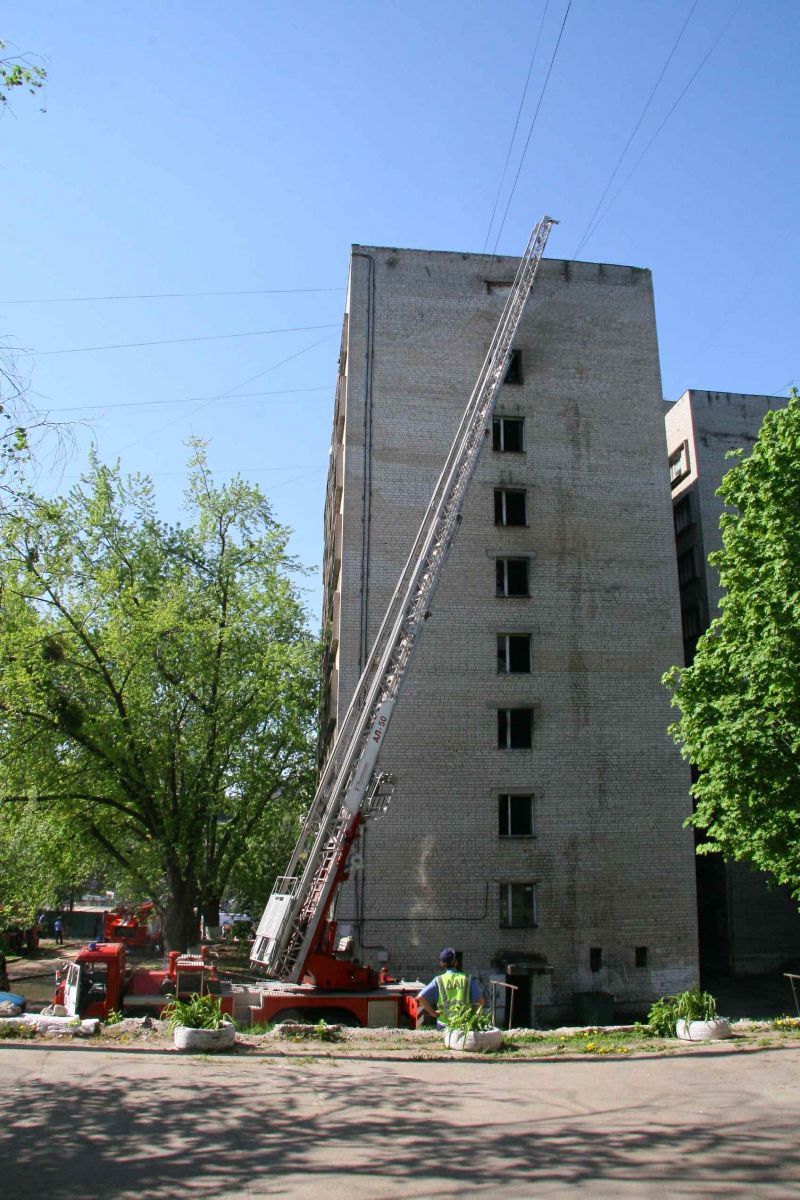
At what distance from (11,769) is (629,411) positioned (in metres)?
19.3

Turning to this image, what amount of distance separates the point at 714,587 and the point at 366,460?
12.6 m

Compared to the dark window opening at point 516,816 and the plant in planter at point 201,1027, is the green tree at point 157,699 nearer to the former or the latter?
the dark window opening at point 516,816

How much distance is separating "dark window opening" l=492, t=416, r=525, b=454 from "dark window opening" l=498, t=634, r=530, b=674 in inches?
210

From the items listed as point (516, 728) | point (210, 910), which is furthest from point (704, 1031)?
point (210, 910)

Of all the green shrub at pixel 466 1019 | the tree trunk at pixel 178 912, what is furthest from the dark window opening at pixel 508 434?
the green shrub at pixel 466 1019

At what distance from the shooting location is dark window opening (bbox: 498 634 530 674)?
24.1 m

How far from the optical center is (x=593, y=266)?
27.8 metres

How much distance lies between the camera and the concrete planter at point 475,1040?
9.79 m

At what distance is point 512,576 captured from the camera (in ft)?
82.0

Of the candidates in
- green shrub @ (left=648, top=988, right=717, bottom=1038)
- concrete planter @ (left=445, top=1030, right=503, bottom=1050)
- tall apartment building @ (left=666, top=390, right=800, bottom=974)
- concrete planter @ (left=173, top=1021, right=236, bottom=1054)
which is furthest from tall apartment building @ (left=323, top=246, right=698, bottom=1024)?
concrete planter @ (left=173, top=1021, right=236, bottom=1054)

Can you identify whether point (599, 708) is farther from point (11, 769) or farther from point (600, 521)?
point (11, 769)

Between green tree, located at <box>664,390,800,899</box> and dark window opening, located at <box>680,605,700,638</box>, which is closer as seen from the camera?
green tree, located at <box>664,390,800,899</box>

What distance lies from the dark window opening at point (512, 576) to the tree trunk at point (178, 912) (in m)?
11.3

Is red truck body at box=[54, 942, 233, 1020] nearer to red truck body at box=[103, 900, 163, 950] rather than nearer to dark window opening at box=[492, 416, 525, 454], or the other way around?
dark window opening at box=[492, 416, 525, 454]
